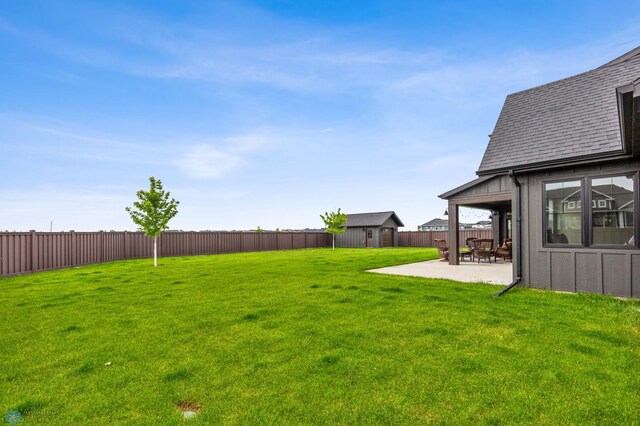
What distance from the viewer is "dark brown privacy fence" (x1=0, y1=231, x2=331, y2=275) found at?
11367 mm

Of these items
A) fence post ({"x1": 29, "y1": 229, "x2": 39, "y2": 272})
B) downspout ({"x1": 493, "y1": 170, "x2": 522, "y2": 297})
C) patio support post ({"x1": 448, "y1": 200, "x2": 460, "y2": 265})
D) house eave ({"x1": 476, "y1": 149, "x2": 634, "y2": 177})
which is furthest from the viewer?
patio support post ({"x1": 448, "y1": 200, "x2": 460, "y2": 265})

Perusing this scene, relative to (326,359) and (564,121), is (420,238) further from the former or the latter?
(326,359)

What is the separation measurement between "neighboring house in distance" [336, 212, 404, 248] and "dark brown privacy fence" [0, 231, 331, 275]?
403 cm

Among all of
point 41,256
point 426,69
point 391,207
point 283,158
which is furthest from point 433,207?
point 41,256

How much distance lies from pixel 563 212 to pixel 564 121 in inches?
96.9

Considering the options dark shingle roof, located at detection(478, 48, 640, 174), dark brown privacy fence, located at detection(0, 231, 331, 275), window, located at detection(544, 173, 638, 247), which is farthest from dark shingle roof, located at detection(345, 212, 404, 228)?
window, located at detection(544, 173, 638, 247)

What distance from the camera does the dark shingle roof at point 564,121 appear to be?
7008 mm

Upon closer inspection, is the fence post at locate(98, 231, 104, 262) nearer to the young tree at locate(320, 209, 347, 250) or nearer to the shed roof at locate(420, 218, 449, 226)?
the young tree at locate(320, 209, 347, 250)

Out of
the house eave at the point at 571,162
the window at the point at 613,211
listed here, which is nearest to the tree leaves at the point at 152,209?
the house eave at the point at 571,162

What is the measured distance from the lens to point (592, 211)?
6832 millimetres

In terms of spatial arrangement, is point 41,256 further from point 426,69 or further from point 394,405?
point 426,69

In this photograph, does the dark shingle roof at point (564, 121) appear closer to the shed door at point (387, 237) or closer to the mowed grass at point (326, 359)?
the mowed grass at point (326, 359)

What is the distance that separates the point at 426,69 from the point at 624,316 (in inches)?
698

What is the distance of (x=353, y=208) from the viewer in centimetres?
3975
